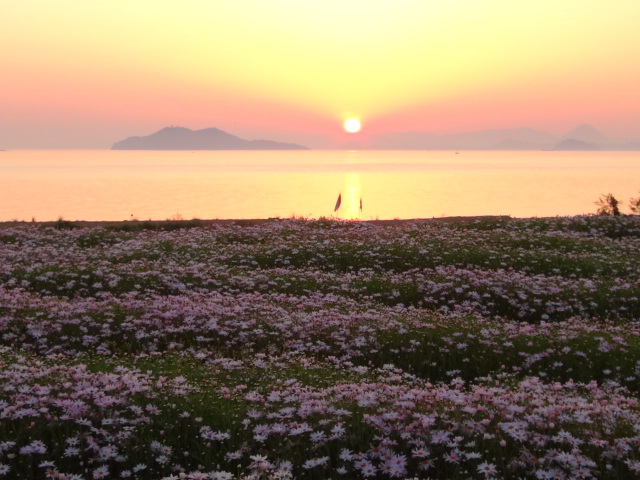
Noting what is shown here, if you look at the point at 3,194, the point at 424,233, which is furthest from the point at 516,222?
the point at 3,194

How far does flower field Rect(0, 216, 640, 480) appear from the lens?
6750 millimetres

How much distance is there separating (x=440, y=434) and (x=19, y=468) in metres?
4.73

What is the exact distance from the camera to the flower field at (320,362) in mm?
6750

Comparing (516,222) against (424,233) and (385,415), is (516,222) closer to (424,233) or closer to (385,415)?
(424,233)

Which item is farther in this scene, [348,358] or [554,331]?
[554,331]

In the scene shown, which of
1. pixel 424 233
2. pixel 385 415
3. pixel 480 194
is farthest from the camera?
pixel 480 194

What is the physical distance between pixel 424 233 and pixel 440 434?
22284 millimetres

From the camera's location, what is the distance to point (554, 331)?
1302 centimetres

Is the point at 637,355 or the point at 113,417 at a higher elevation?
the point at 113,417

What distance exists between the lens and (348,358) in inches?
458

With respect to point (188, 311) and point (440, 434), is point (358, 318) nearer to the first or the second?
point (188, 311)

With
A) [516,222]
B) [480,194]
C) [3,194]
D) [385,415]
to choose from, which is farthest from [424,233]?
[3,194]

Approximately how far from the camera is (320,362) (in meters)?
10.8

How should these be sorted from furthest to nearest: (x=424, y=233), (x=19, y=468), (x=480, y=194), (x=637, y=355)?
(x=480, y=194) → (x=424, y=233) → (x=637, y=355) → (x=19, y=468)
